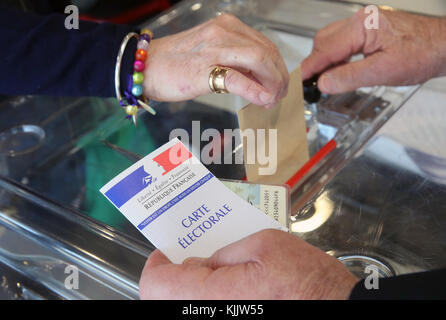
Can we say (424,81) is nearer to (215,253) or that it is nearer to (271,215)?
(271,215)

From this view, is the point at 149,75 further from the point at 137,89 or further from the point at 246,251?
the point at 246,251

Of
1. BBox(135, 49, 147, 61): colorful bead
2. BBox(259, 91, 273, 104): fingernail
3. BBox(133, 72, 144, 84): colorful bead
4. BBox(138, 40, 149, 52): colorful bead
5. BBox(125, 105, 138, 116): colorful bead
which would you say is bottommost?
BBox(125, 105, 138, 116): colorful bead

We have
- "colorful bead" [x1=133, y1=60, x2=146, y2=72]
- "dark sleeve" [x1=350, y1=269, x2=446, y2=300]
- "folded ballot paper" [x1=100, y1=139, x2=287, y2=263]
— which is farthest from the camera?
"colorful bead" [x1=133, y1=60, x2=146, y2=72]

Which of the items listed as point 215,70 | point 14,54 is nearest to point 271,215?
point 215,70

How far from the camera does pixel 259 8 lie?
124cm

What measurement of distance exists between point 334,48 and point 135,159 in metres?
0.47

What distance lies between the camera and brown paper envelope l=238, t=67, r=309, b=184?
72 centimetres

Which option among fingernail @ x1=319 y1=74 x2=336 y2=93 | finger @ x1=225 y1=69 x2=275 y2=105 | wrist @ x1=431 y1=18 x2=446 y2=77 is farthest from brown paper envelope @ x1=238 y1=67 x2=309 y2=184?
wrist @ x1=431 y1=18 x2=446 y2=77

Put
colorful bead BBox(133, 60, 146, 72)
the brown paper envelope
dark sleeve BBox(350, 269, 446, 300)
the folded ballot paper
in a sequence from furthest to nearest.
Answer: colorful bead BBox(133, 60, 146, 72)
the brown paper envelope
the folded ballot paper
dark sleeve BBox(350, 269, 446, 300)

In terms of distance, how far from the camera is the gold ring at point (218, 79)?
756 millimetres

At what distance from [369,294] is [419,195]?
0.29m

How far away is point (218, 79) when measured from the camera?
2.50 ft

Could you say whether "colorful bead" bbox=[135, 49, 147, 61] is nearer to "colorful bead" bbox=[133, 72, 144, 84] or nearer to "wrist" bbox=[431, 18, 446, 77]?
"colorful bead" bbox=[133, 72, 144, 84]

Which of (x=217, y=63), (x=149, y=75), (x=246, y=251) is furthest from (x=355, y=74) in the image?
(x=246, y=251)
